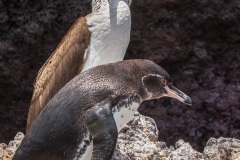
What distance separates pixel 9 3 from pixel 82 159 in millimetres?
3494

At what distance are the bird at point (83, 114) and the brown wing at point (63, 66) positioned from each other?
61.0 inches

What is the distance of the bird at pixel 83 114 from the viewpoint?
4.30 m

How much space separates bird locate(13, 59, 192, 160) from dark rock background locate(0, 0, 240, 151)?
3256mm

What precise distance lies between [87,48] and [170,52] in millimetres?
2084

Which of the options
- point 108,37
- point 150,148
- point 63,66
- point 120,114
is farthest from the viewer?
point 63,66

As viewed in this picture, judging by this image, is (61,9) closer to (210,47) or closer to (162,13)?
(162,13)

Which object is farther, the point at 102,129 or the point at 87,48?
the point at 87,48

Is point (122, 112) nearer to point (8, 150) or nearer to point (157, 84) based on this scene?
point (157, 84)

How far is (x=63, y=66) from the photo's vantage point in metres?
6.18

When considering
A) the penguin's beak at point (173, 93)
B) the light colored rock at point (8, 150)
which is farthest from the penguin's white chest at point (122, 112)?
the light colored rock at point (8, 150)

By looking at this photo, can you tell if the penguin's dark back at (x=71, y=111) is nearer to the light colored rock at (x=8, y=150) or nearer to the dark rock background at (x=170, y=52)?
the light colored rock at (x=8, y=150)

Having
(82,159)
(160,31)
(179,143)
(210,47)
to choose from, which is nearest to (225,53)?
(210,47)

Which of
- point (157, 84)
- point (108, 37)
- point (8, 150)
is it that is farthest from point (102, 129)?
point (108, 37)

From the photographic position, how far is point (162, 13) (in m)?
7.95
